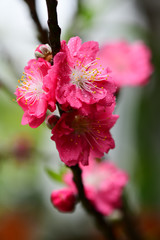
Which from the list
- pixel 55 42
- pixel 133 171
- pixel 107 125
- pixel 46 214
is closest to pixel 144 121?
pixel 133 171

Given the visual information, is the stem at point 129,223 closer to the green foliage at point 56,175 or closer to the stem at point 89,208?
the stem at point 89,208

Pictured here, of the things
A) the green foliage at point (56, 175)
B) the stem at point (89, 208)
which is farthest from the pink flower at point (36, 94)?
the green foliage at point (56, 175)

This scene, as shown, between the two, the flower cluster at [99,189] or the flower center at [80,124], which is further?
the flower cluster at [99,189]

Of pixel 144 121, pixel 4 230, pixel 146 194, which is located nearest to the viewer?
pixel 4 230

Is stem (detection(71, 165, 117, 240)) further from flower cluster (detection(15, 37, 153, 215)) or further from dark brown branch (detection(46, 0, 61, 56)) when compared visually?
dark brown branch (detection(46, 0, 61, 56))

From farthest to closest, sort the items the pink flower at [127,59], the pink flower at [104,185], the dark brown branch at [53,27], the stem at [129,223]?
the pink flower at [127,59], the stem at [129,223], the pink flower at [104,185], the dark brown branch at [53,27]

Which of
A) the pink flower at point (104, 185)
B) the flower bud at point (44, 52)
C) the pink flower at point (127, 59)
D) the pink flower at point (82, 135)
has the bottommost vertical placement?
the pink flower at point (104, 185)

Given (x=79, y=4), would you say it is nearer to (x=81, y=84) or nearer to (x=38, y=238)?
(x=81, y=84)
